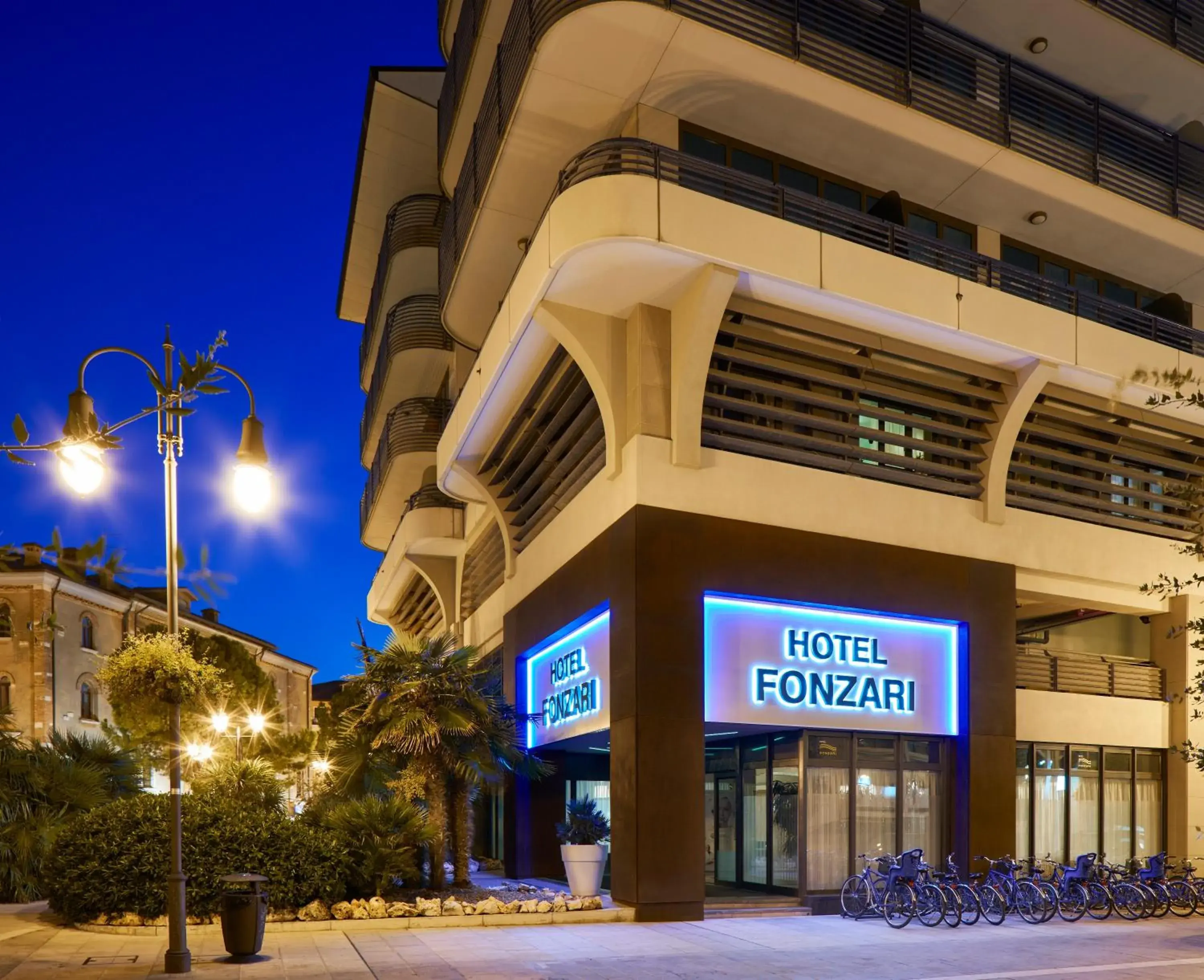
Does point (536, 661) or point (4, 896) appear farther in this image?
point (536, 661)

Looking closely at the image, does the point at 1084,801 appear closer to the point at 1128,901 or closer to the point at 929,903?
the point at 1128,901

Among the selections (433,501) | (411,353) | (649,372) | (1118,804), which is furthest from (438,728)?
(411,353)

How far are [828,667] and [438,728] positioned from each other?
6.43m

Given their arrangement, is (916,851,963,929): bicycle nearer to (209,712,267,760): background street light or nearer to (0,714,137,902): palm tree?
(209,712,267,760): background street light

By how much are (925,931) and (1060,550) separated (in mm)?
8431

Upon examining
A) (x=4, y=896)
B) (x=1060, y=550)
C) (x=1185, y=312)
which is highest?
(x=1185, y=312)

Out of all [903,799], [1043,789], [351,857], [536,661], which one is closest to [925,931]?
[903,799]

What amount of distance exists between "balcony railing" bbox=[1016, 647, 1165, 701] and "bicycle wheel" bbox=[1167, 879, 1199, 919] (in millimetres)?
4172

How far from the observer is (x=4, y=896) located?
69.5 ft

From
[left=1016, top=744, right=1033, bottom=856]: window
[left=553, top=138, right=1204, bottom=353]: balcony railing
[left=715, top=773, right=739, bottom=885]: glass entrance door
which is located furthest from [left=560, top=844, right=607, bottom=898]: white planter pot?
[left=553, top=138, right=1204, bottom=353]: balcony railing

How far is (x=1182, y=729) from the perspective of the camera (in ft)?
74.5

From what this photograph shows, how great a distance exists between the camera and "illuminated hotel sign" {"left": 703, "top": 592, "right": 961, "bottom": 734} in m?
17.8

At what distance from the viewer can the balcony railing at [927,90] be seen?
17.2 meters

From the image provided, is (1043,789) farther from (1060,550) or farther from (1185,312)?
(1185,312)
